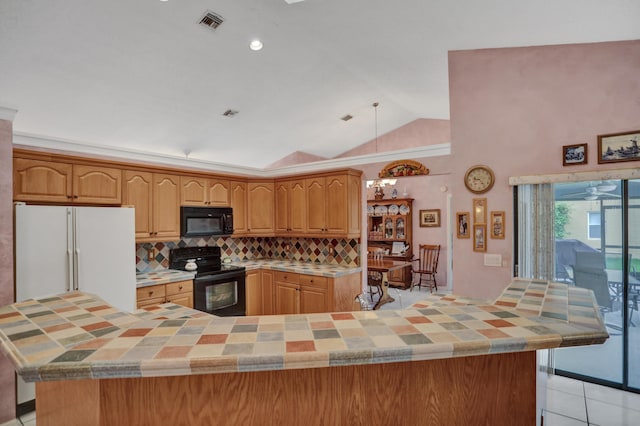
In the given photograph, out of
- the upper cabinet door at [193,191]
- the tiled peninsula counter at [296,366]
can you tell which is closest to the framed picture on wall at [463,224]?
the tiled peninsula counter at [296,366]

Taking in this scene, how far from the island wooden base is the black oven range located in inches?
99.1

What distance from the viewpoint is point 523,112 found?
2.94m

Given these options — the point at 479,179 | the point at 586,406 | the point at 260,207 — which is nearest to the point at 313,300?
the point at 260,207

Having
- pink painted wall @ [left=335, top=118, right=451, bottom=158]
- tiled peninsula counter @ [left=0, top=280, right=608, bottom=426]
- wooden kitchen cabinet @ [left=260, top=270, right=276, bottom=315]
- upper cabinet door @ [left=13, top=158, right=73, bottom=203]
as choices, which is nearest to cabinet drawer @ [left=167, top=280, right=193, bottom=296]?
wooden kitchen cabinet @ [left=260, top=270, right=276, bottom=315]

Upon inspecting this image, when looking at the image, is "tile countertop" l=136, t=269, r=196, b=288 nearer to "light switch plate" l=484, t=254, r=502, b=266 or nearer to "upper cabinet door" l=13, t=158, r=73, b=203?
"upper cabinet door" l=13, t=158, r=73, b=203

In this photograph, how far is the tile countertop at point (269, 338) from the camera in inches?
37.2

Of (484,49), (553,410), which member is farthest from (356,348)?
(484,49)

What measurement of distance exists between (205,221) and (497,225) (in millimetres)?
3493

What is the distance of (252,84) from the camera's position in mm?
3680

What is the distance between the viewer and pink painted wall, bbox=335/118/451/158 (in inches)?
236

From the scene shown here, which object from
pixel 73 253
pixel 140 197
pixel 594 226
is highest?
pixel 140 197

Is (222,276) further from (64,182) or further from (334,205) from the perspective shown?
(64,182)

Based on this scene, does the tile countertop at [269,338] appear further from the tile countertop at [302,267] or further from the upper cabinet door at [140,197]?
the tile countertop at [302,267]

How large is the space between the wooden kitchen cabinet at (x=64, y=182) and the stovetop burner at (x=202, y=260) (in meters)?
1.04
